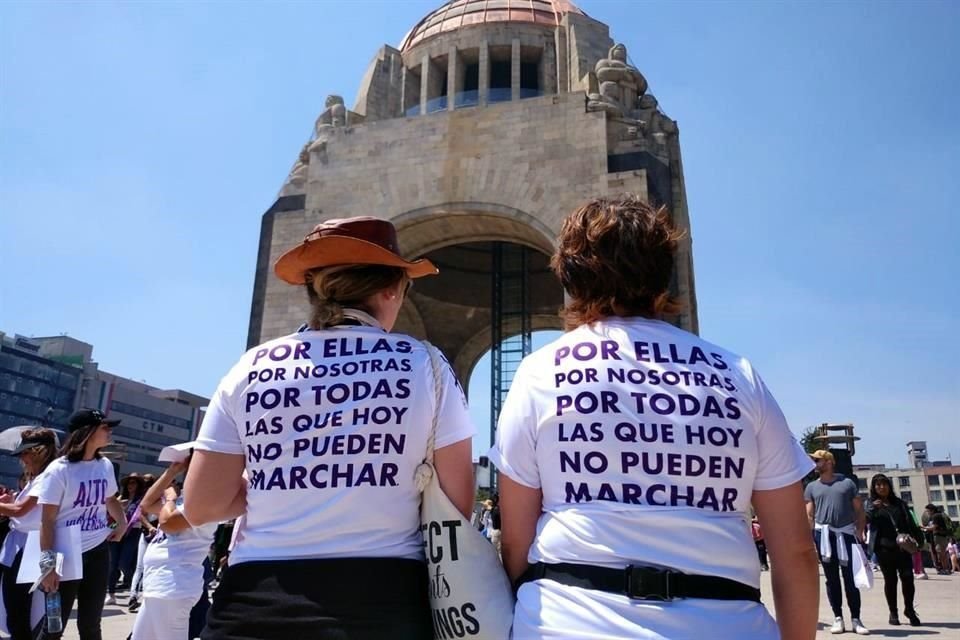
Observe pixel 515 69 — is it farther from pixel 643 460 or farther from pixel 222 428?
pixel 643 460

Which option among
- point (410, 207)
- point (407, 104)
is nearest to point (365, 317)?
point (410, 207)

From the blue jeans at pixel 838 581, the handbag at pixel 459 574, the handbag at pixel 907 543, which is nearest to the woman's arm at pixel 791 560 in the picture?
the handbag at pixel 459 574

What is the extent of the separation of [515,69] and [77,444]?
42.8ft

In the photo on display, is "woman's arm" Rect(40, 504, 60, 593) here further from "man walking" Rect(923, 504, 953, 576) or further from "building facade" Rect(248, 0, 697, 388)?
"man walking" Rect(923, 504, 953, 576)

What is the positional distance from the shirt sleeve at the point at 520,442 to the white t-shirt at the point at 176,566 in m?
2.60

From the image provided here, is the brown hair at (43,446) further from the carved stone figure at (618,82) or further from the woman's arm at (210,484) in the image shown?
the carved stone figure at (618,82)

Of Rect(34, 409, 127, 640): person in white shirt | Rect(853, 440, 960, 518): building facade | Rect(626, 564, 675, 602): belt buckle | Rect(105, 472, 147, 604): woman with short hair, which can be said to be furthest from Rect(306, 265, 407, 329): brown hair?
Rect(853, 440, 960, 518): building facade

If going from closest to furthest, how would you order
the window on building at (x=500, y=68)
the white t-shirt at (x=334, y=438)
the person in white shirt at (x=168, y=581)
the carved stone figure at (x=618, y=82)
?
the white t-shirt at (x=334, y=438), the person in white shirt at (x=168, y=581), the carved stone figure at (x=618, y=82), the window on building at (x=500, y=68)

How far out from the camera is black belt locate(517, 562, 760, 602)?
140 centimetres

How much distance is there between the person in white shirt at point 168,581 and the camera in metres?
3.58

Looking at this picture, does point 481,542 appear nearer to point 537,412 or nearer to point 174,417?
point 537,412

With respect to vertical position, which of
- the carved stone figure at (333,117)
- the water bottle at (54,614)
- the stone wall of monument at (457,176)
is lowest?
the water bottle at (54,614)

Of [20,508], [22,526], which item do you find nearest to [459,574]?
[20,508]

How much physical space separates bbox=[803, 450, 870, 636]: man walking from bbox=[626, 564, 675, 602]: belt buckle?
5479 millimetres
